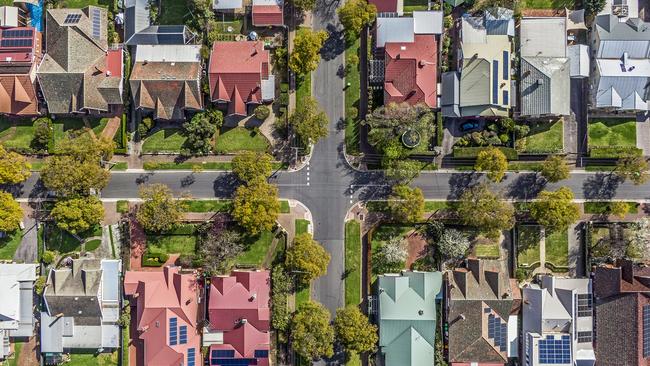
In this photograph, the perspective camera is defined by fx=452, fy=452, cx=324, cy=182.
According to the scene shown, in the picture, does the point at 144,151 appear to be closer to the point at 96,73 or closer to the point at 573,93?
the point at 96,73

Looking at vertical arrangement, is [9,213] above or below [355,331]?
above

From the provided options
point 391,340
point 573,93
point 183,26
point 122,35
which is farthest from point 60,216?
point 573,93

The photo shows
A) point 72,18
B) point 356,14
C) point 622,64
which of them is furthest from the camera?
point 72,18

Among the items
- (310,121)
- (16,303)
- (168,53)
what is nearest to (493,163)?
(310,121)

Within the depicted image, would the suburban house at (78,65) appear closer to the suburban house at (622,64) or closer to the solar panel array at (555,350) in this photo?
the suburban house at (622,64)

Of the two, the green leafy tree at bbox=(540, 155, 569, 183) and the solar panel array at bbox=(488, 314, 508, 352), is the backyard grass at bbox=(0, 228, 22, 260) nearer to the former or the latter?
the solar panel array at bbox=(488, 314, 508, 352)

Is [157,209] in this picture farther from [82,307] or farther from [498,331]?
[498,331]

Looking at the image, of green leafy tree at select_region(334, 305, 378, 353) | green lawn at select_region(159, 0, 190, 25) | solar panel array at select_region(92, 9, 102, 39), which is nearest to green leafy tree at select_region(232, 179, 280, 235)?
green leafy tree at select_region(334, 305, 378, 353)
